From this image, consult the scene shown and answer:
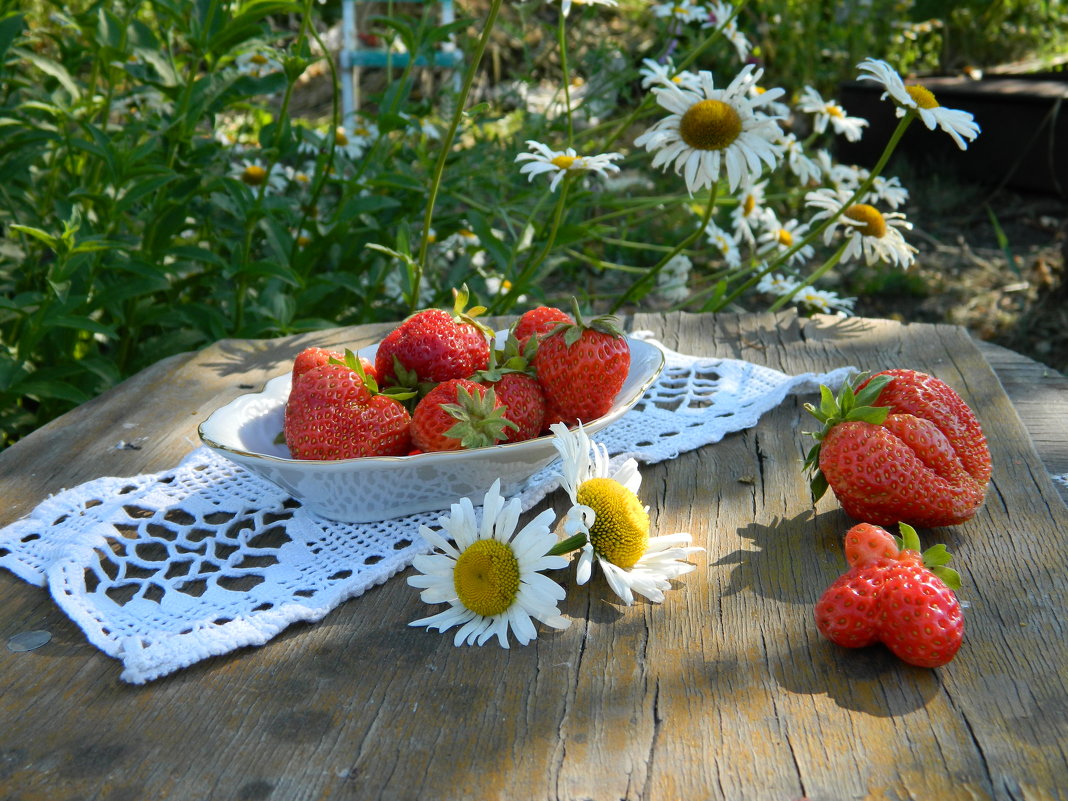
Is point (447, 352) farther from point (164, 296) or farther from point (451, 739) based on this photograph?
point (164, 296)

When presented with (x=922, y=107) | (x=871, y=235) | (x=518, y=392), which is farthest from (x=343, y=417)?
(x=871, y=235)

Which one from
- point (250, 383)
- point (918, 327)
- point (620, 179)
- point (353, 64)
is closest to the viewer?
point (250, 383)

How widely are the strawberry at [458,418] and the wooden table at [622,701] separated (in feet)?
0.48

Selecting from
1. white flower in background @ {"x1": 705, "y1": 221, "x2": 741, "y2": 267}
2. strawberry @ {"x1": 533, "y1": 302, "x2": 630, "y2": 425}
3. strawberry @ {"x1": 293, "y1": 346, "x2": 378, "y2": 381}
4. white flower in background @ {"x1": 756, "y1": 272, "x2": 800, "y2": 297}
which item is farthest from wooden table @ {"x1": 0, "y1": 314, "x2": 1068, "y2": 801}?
white flower in background @ {"x1": 705, "y1": 221, "x2": 741, "y2": 267}

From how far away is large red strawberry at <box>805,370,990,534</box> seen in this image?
93 cm

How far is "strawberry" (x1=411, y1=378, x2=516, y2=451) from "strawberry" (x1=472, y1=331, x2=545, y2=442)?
22 mm

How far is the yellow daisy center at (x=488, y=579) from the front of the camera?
0.83 meters

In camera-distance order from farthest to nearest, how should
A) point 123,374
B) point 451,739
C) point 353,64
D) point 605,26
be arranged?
point 605,26 < point 353,64 < point 123,374 < point 451,739

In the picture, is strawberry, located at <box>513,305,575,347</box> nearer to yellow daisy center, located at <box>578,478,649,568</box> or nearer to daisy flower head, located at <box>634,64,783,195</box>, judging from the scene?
yellow daisy center, located at <box>578,478,649,568</box>

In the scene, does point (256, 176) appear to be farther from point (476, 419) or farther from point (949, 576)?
point (949, 576)

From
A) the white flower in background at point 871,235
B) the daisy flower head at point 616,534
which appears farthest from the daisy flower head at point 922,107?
the daisy flower head at point 616,534

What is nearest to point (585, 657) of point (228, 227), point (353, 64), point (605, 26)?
point (228, 227)

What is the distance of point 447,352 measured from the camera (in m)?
1.03

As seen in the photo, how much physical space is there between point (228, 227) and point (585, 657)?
55.4 inches
